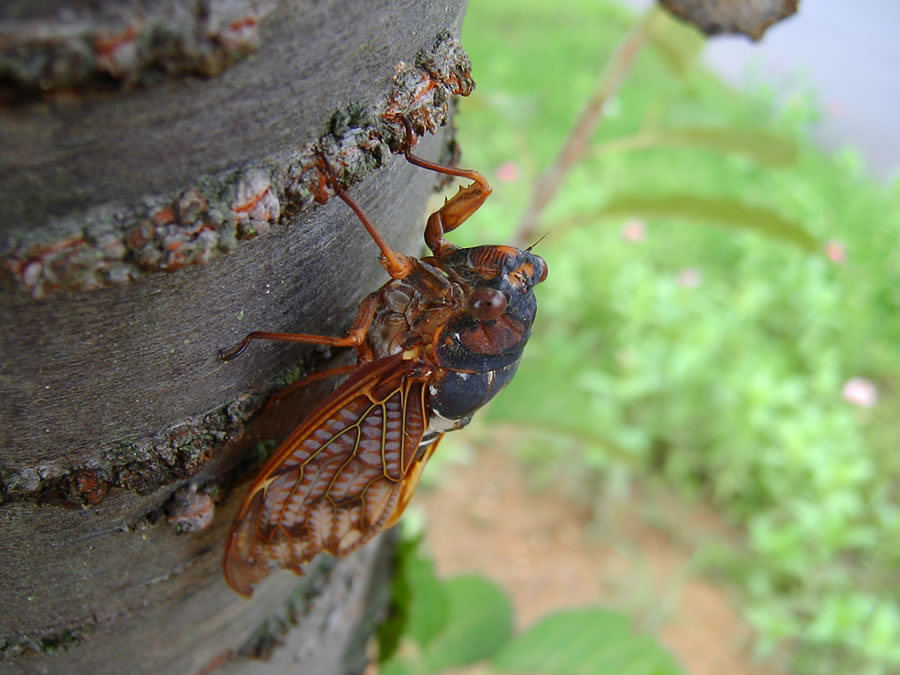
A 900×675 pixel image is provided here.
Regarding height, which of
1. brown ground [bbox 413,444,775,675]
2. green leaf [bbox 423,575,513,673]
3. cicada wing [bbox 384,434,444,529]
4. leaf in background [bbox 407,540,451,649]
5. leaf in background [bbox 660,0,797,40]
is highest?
leaf in background [bbox 660,0,797,40]

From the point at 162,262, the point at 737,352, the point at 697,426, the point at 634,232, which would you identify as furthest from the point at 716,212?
the point at 634,232

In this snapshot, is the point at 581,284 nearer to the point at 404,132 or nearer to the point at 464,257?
the point at 464,257

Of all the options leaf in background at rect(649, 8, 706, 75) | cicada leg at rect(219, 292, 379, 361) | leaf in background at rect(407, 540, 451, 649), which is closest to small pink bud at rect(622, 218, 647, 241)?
leaf in background at rect(649, 8, 706, 75)

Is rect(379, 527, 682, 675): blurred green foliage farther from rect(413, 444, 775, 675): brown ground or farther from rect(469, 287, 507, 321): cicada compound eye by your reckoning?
rect(413, 444, 775, 675): brown ground

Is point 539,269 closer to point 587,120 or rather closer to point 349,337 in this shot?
point 349,337

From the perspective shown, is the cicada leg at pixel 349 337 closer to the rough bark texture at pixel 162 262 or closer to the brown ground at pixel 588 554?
the rough bark texture at pixel 162 262

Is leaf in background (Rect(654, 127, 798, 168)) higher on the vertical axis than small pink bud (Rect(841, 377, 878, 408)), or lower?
higher

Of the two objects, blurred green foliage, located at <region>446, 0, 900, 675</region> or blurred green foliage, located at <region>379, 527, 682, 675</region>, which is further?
blurred green foliage, located at <region>446, 0, 900, 675</region>

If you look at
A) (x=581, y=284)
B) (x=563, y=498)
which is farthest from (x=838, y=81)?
(x=563, y=498)
